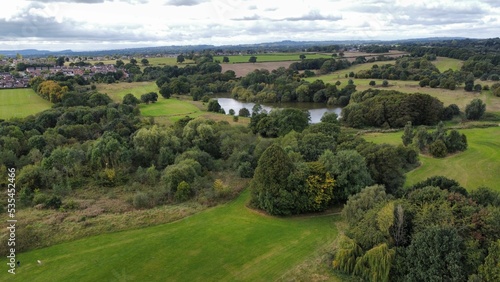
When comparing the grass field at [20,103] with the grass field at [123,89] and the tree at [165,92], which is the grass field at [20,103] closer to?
the grass field at [123,89]

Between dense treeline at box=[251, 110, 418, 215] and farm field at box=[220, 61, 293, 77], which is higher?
farm field at box=[220, 61, 293, 77]

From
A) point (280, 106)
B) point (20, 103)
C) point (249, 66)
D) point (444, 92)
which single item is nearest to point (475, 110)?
point (444, 92)

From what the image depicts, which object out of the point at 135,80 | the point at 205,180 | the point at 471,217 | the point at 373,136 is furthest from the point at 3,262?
the point at 135,80

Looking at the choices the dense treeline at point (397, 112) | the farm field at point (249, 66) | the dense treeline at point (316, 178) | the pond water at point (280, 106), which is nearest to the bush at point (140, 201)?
the dense treeline at point (316, 178)

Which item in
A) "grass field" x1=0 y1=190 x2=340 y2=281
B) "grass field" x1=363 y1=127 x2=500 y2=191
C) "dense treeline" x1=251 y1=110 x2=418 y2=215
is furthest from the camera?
"grass field" x1=363 y1=127 x2=500 y2=191

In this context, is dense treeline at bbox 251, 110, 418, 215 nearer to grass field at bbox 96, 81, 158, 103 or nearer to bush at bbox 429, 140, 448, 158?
bush at bbox 429, 140, 448, 158

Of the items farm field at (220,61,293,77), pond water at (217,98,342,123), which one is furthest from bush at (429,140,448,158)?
farm field at (220,61,293,77)
